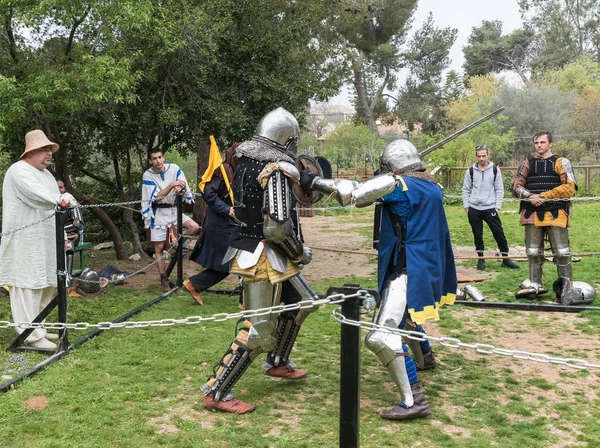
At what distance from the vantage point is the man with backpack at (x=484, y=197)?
8477 mm

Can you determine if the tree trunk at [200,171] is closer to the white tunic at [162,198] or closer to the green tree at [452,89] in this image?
the white tunic at [162,198]

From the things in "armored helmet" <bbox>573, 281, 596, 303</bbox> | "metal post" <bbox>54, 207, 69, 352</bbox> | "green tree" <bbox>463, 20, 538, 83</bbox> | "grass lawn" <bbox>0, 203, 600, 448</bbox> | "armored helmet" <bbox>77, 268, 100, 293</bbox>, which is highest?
"green tree" <bbox>463, 20, 538, 83</bbox>

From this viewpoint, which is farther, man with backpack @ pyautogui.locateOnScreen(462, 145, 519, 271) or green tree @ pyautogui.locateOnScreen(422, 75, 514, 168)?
green tree @ pyautogui.locateOnScreen(422, 75, 514, 168)

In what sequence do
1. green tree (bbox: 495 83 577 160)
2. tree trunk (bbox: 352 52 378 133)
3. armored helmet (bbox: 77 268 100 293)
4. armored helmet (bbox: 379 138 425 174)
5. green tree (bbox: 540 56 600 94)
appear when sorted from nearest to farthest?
1. armored helmet (bbox: 379 138 425 174)
2. armored helmet (bbox: 77 268 100 293)
3. green tree (bbox: 495 83 577 160)
4. green tree (bbox: 540 56 600 94)
5. tree trunk (bbox: 352 52 378 133)

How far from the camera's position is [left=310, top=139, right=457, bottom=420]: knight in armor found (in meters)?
3.60

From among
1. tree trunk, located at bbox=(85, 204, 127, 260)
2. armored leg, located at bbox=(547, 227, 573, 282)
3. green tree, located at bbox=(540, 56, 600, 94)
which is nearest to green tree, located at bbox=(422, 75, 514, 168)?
green tree, located at bbox=(540, 56, 600, 94)

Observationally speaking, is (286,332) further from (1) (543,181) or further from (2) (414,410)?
(1) (543,181)

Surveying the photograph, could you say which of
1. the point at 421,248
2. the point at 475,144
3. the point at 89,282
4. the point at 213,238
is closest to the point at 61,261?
the point at 89,282

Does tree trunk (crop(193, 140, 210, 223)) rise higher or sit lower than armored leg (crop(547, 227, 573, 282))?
higher

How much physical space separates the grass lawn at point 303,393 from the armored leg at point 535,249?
→ 0.80 m

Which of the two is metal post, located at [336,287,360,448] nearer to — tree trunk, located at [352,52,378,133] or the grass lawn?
the grass lawn

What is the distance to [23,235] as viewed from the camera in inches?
189

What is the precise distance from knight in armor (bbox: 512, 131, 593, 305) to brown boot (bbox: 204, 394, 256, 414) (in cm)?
396

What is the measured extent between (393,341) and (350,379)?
3.25ft
